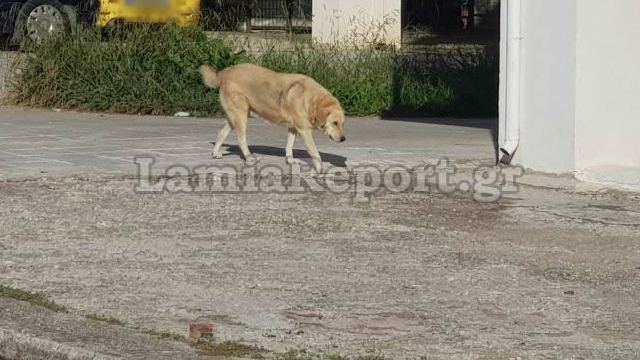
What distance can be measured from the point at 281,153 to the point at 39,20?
7128mm

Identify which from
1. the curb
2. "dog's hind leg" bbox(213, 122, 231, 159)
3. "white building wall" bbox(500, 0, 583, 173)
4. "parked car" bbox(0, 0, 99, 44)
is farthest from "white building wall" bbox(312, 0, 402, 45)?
the curb

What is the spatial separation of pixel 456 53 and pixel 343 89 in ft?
8.37

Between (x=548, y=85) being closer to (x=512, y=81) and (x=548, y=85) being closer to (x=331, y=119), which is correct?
(x=512, y=81)

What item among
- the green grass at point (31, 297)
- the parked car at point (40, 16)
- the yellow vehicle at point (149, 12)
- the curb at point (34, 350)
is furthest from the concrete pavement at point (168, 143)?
the curb at point (34, 350)

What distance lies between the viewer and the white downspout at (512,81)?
37.7 feet

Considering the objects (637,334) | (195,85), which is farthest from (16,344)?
(195,85)

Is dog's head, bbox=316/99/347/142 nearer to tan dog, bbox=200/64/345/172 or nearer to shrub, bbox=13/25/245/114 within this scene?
tan dog, bbox=200/64/345/172

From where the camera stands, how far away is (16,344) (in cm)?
640

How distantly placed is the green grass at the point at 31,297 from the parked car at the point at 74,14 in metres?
10.4

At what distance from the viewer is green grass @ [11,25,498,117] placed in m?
16.3

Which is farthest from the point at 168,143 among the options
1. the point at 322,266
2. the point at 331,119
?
the point at 322,266

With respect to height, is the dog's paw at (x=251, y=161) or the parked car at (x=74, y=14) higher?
the parked car at (x=74, y=14)

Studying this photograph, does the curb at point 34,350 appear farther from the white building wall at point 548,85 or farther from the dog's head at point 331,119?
the white building wall at point 548,85

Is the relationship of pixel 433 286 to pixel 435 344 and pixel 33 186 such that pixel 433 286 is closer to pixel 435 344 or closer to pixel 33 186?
pixel 435 344
